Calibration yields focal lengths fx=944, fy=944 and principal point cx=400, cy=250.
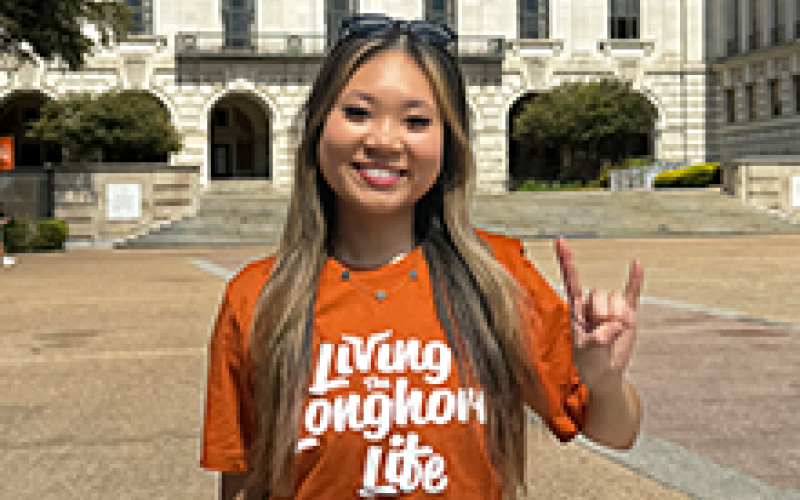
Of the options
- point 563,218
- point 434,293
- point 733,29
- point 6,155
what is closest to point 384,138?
point 434,293

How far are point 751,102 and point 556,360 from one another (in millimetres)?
47567

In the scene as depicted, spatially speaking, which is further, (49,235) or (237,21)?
(237,21)

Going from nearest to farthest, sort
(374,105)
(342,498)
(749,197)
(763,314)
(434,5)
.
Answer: (342,498) < (374,105) < (763,314) < (749,197) < (434,5)

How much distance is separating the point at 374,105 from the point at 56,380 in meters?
5.24

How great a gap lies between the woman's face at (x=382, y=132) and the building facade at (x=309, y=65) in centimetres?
3774

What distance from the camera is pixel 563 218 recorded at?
2952cm

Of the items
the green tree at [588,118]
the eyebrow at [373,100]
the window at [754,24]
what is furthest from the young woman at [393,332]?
the window at [754,24]

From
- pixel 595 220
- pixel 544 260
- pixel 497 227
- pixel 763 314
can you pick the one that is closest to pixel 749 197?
pixel 595 220

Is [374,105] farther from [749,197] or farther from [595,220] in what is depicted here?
[749,197]

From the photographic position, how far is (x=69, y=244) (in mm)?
28250

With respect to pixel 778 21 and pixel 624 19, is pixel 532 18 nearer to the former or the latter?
pixel 624 19

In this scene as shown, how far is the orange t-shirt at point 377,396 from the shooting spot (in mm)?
1799

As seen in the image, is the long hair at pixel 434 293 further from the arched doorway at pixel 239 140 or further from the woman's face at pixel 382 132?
the arched doorway at pixel 239 140

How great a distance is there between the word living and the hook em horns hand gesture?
0.89 feet
